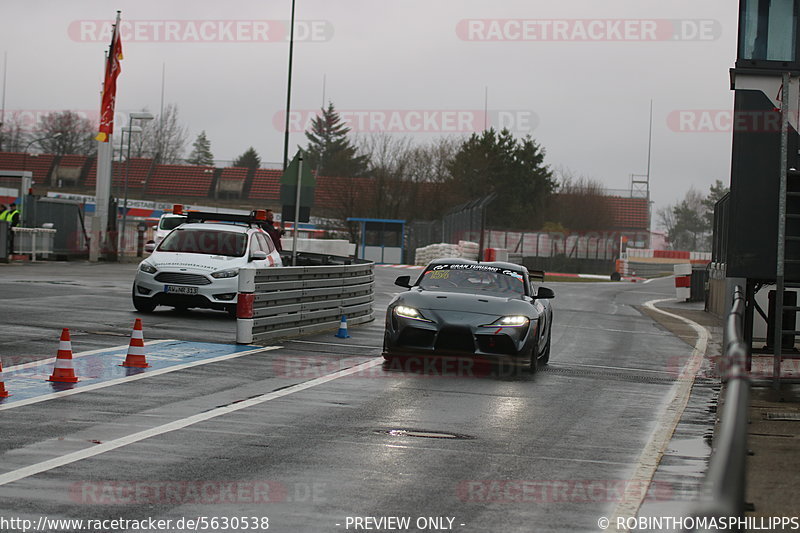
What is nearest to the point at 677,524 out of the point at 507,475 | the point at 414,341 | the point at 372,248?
the point at 507,475

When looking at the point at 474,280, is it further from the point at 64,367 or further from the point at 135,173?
the point at 135,173

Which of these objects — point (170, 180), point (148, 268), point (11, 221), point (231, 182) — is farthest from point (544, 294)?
point (231, 182)

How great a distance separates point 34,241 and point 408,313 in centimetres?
2947

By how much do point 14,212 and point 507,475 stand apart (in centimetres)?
3357

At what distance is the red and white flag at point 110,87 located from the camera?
42625 mm

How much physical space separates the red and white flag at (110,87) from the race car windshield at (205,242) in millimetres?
23629

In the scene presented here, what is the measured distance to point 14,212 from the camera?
3797 centimetres

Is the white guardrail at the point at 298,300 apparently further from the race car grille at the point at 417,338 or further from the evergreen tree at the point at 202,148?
the evergreen tree at the point at 202,148

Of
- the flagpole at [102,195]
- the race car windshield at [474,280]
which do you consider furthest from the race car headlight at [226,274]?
the flagpole at [102,195]

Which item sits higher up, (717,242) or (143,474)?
(717,242)

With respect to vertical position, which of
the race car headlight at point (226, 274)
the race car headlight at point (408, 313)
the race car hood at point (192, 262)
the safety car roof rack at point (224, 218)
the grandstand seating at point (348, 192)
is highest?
the grandstand seating at point (348, 192)

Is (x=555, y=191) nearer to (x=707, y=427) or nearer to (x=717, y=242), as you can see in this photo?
(x=717, y=242)

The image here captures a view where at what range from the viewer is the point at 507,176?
329 ft

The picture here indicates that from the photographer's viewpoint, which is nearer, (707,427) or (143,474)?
(143,474)
